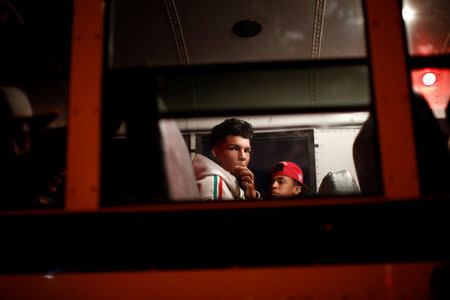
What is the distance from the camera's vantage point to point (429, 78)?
85.0 inches

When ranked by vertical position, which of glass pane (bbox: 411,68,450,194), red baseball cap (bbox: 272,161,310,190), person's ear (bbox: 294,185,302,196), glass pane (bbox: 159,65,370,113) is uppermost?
glass pane (bbox: 159,65,370,113)

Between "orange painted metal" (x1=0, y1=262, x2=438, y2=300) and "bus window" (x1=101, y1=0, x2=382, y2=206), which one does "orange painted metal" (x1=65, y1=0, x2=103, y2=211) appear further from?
"orange painted metal" (x1=0, y1=262, x2=438, y2=300)

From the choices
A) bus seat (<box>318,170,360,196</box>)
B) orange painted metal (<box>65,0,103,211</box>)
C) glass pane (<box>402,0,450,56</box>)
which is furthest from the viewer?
bus seat (<box>318,170,360,196</box>)

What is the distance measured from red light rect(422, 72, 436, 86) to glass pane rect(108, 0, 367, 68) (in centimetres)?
42

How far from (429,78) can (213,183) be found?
167 centimetres

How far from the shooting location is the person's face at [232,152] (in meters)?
Result: 2.79

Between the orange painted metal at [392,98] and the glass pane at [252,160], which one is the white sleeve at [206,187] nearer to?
the glass pane at [252,160]

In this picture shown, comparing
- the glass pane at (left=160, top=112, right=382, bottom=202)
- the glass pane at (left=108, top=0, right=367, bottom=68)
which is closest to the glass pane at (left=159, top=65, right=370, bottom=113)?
the glass pane at (left=108, top=0, right=367, bottom=68)

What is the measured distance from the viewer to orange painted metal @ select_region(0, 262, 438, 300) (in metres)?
1.01

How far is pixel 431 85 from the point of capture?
93.2 inches

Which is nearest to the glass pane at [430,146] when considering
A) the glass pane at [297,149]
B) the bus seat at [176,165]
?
the bus seat at [176,165]

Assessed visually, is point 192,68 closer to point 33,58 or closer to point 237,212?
point 237,212

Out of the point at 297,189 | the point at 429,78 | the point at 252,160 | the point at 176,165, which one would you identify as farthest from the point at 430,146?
the point at 252,160

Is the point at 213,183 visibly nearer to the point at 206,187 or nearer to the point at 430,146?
the point at 206,187
